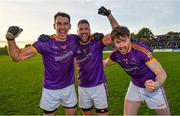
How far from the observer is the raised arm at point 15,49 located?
7.15 metres

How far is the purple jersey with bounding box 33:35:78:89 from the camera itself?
7.76 metres

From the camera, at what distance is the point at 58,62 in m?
7.77

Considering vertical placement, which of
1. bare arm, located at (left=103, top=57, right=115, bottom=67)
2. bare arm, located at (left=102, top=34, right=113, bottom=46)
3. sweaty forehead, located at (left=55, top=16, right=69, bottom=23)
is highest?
sweaty forehead, located at (left=55, top=16, right=69, bottom=23)

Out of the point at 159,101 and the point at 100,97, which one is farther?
the point at 100,97

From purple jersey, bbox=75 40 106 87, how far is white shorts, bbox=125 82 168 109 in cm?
77

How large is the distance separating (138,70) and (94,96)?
4.10 ft

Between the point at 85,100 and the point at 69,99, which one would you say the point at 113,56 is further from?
the point at 69,99

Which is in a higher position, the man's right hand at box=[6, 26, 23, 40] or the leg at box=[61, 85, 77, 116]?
the man's right hand at box=[6, 26, 23, 40]

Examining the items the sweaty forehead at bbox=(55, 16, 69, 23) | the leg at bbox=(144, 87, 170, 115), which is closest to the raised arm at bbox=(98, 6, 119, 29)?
the sweaty forehead at bbox=(55, 16, 69, 23)

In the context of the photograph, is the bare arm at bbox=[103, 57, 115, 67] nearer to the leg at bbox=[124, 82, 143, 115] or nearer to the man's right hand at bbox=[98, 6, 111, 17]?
the leg at bbox=[124, 82, 143, 115]

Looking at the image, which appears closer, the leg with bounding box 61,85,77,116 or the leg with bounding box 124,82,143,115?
the leg with bounding box 124,82,143,115

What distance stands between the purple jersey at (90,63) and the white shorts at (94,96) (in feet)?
0.35

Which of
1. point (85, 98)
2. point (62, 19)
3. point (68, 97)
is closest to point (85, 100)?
point (85, 98)

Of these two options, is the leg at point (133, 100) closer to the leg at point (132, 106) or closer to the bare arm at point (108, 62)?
the leg at point (132, 106)
